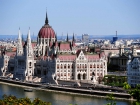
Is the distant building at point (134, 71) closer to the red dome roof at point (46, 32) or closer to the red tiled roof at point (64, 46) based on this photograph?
the red tiled roof at point (64, 46)

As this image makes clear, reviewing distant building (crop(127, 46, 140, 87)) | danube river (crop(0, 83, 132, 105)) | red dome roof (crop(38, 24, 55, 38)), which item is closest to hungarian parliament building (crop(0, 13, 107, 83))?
red dome roof (crop(38, 24, 55, 38))

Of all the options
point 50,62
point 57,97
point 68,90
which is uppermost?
point 50,62

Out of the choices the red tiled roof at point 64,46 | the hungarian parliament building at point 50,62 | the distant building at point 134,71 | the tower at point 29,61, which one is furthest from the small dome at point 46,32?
the distant building at point 134,71

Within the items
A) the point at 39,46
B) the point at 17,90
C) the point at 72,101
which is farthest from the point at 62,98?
the point at 39,46

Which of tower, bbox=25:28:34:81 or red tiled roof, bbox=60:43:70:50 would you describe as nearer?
tower, bbox=25:28:34:81

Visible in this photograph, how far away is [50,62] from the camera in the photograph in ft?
235

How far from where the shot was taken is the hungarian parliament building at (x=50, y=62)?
70.2 meters

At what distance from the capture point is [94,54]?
72.6 m

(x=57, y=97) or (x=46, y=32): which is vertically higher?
(x=46, y=32)

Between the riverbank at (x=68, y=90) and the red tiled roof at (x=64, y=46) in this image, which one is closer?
the riverbank at (x=68, y=90)

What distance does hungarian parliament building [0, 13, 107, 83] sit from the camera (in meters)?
70.2

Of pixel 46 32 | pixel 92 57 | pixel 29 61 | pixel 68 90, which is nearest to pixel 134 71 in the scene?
pixel 68 90

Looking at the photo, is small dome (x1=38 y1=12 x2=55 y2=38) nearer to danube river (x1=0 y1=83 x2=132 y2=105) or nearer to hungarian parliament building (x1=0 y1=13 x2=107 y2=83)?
hungarian parliament building (x1=0 y1=13 x2=107 y2=83)

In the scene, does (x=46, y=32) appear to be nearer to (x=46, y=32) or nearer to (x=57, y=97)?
(x=46, y=32)
